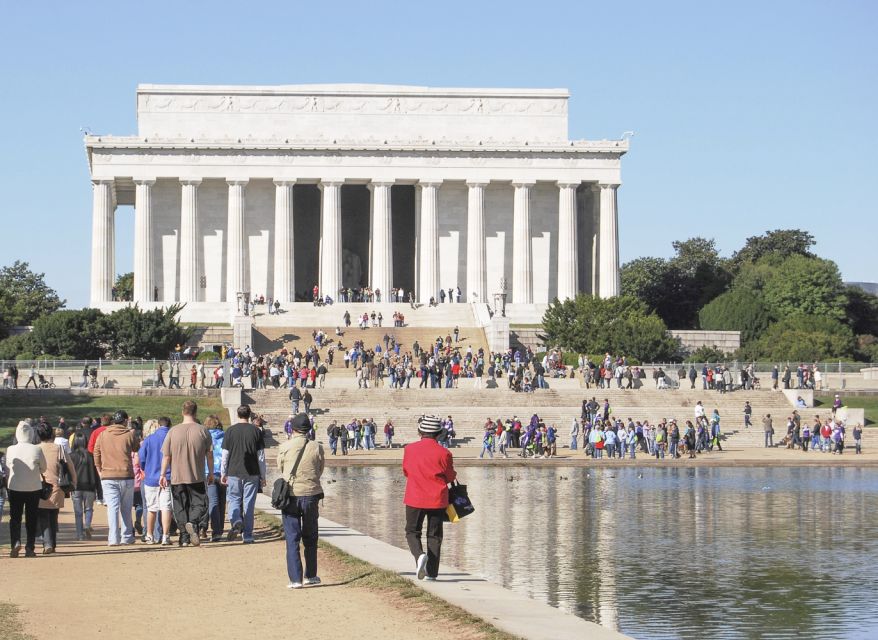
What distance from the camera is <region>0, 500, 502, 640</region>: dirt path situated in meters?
16.0

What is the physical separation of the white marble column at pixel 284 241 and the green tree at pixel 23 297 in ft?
52.3

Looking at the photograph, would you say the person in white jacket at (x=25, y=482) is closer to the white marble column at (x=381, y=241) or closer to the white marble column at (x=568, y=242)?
the white marble column at (x=381, y=241)

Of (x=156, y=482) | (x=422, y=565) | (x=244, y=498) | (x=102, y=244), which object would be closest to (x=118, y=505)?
(x=156, y=482)

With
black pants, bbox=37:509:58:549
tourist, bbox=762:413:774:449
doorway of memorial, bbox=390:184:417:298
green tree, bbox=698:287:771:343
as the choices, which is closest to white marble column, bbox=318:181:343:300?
doorway of memorial, bbox=390:184:417:298

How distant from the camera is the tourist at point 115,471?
2381 cm

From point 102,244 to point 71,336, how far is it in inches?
Answer: 912

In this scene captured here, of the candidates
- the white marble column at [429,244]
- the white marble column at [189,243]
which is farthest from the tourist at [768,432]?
the white marble column at [189,243]

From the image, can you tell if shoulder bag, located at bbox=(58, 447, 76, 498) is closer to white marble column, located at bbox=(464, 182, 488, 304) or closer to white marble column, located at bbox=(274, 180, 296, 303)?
white marble column, located at bbox=(274, 180, 296, 303)

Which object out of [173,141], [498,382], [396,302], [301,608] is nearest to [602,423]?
[498,382]

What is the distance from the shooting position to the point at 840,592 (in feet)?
69.6

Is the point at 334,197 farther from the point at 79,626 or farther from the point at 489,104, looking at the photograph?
the point at 79,626

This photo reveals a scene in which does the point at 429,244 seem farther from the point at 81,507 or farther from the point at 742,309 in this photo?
the point at 81,507

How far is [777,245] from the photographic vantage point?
447 ft

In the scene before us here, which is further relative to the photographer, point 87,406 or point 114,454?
point 87,406
